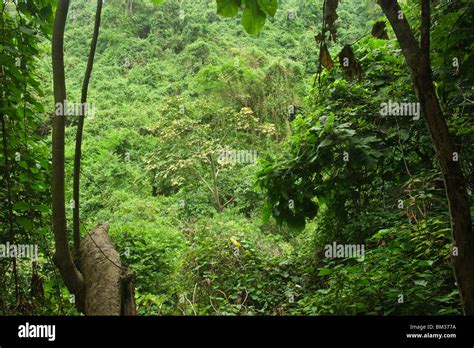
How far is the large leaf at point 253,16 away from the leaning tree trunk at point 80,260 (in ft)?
2.23

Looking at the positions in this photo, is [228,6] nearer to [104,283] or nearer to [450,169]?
[450,169]

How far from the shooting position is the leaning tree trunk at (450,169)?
1326 millimetres

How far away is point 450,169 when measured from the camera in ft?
4.46

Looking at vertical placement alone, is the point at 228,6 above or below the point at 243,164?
below

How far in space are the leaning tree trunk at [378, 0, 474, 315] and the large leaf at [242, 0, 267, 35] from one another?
52 cm

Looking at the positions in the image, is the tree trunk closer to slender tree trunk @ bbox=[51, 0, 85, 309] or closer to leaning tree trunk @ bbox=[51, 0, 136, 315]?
leaning tree trunk @ bbox=[51, 0, 136, 315]

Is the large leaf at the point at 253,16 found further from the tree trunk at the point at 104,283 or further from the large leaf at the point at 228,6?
the tree trunk at the point at 104,283

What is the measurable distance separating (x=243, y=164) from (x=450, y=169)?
887cm

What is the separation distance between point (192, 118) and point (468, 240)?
913 cm

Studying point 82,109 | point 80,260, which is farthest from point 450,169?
point 80,260

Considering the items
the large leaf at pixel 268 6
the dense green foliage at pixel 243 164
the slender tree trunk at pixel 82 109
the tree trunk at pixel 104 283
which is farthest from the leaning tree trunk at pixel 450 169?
the tree trunk at pixel 104 283

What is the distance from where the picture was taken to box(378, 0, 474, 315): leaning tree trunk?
4.35ft

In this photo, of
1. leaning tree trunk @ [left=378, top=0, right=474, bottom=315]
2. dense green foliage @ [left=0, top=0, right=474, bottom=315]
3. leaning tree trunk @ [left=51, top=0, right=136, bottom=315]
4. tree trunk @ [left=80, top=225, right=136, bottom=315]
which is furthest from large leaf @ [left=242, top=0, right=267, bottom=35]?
tree trunk @ [left=80, top=225, right=136, bottom=315]
